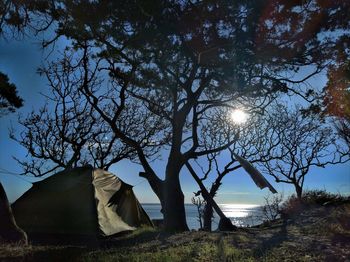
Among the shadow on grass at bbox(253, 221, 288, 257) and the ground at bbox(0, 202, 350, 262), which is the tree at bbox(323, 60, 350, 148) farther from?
the shadow on grass at bbox(253, 221, 288, 257)

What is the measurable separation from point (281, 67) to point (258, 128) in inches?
429

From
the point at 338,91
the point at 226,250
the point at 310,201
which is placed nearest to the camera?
the point at 226,250

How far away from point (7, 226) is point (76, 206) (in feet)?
14.1

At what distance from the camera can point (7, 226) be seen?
8.68 meters

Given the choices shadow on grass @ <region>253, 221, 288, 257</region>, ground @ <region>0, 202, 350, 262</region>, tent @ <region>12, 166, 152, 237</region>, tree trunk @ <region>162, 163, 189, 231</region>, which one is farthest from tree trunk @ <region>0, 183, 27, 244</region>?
tree trunk @ <region>162, 163, 189, 231</region>

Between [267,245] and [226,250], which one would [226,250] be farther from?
[267,245]

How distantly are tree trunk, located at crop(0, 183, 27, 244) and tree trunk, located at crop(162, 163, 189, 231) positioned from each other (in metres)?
5.38

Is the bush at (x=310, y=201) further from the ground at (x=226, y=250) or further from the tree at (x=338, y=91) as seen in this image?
the ground at (x=226, y=250)

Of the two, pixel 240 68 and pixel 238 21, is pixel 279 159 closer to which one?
pixel 240 68

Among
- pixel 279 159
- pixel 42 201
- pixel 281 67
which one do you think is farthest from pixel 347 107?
pixel 279 159

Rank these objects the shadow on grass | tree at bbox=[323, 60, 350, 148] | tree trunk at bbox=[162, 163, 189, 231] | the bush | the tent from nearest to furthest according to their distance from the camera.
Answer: the shadow on grass < tree at bbox=[323, 60, 350, 148] < the tent < tree trunk at bbox=[162, 163, 189, 231] < the bush

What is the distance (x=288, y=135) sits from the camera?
24.9 meters

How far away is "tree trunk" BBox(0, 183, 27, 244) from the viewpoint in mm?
8582

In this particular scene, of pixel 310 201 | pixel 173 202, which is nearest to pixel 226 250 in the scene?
pixel 173 202
